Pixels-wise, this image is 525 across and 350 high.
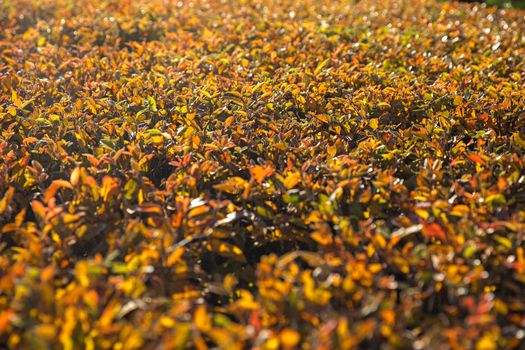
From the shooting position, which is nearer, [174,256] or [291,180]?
[174,256]

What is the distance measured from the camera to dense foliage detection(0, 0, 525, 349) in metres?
1.88

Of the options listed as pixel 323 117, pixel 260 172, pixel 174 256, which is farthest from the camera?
pixel 323 117

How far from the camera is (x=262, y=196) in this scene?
103 inches

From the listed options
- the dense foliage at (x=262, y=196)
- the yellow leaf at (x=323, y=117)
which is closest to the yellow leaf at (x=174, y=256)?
the dense foliage at (x=262, y=196)

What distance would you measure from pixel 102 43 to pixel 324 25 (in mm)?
2190

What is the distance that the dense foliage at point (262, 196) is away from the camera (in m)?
1.88

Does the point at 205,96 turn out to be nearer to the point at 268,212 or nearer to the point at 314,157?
the point at 314,157

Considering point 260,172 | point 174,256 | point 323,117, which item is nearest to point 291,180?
point 260,172

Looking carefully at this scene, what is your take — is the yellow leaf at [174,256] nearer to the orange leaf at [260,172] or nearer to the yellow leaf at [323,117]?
the orange leaf at [260,172]

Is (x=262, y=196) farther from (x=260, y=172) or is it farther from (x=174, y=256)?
(x=174, y=256)

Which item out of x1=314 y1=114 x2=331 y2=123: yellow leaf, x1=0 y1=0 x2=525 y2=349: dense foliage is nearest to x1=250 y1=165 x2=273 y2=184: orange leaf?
x1=0 y1=0 x2=525 y2=349: dense foliage

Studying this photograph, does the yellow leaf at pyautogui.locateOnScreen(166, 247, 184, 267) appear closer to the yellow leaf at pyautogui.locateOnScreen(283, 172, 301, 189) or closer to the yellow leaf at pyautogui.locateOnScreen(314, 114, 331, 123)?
the yellow leaf at pyautogui.locateOnScreen(283, 172, 301, 189)

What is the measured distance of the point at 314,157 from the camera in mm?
2852

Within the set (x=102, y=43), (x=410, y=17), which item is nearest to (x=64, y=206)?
(x=102, y=43)
